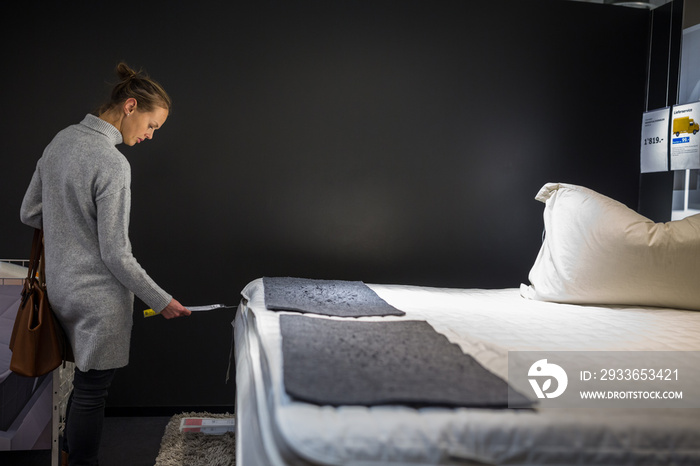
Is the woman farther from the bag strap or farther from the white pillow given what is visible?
the white pillow

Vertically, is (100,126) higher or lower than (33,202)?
higher

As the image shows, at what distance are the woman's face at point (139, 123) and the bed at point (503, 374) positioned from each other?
71 cm

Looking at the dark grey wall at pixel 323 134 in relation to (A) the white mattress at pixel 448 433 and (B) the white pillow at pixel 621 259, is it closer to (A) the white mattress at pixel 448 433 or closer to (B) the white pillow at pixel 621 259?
(B) the white pillow at pixel 621 259

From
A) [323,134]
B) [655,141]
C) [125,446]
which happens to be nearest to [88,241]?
[125,446]

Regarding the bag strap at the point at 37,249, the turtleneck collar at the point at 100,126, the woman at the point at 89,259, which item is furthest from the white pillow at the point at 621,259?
the bag strap at the point at 37,249

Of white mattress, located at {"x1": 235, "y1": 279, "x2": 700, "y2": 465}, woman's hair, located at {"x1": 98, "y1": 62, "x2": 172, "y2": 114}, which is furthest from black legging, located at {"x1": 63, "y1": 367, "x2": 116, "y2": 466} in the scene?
woman's hair, located at {"x1": 98, "y1": 62, "x2": 172, "y2": 114}

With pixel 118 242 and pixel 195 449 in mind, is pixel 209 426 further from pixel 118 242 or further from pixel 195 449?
pixel 118 242

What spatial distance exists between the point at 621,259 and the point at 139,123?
1875 millimetres

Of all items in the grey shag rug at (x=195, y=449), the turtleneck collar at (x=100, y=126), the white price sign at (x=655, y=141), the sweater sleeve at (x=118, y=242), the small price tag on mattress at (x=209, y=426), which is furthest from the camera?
the white price sign at (x=655, y=141)

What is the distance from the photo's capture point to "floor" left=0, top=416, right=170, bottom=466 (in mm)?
2406

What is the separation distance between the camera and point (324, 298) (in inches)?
85.3

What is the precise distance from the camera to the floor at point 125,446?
7.89 feet

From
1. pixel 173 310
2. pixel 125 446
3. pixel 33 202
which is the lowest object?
pixel 125 446

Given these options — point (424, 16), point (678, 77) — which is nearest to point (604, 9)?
point (678, 77)
